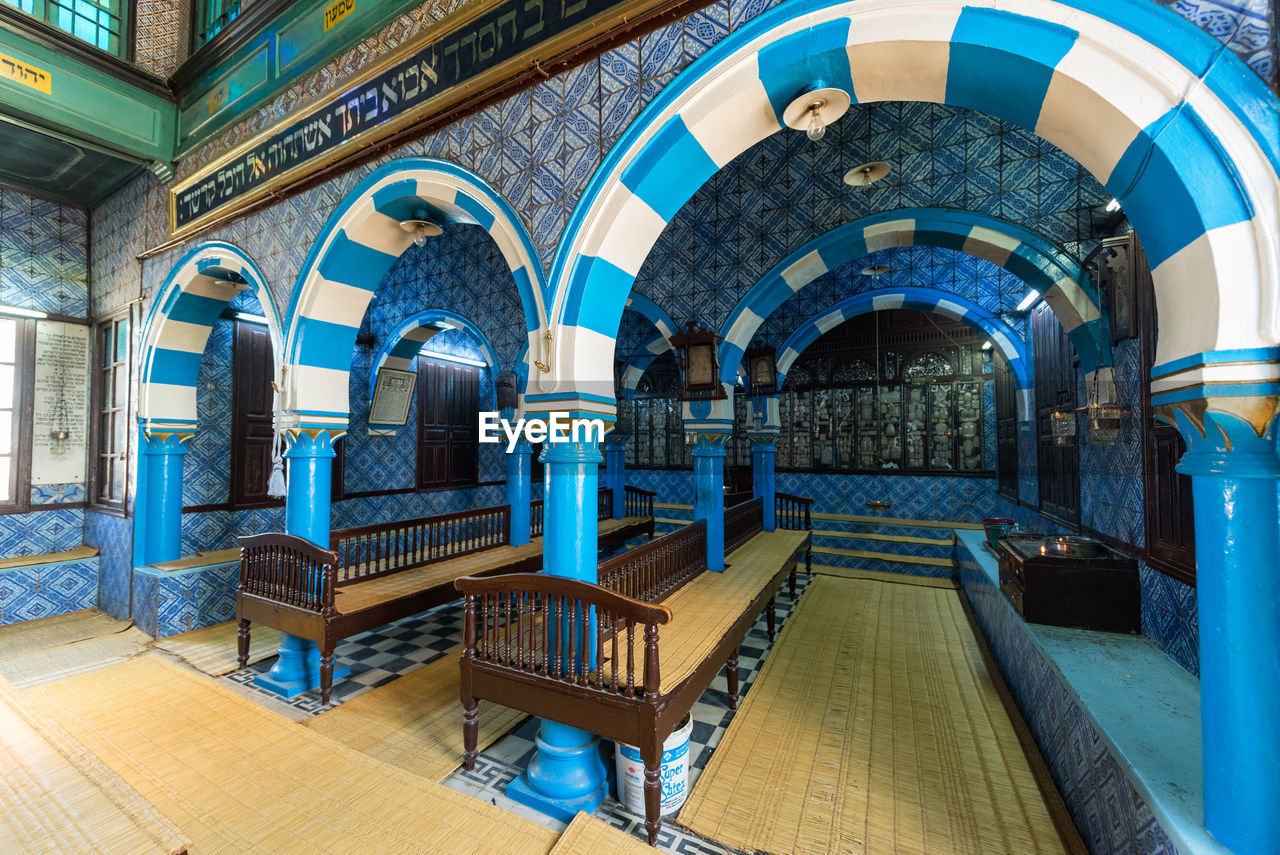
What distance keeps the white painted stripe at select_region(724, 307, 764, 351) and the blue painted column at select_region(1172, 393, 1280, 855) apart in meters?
4.35

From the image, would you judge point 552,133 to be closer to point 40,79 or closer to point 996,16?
point 996,16

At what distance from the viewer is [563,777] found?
300 centimetres

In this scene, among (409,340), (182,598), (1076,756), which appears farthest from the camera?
(409,340)

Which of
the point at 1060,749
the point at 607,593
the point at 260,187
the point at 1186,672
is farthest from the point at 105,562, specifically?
the point at 1186,672

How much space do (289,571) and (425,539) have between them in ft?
6.27

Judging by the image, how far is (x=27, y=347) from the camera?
645 centimetres

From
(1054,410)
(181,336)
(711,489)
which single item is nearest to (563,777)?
(711,489)

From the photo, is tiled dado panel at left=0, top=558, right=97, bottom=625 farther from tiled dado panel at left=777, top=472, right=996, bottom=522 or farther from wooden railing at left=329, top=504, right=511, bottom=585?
tiled dado panel at left=777, top=472, right=996, bottom=522

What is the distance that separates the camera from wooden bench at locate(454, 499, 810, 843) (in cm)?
269

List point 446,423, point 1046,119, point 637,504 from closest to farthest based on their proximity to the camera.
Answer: point 1046,119 < point 446,423 < point 637,504

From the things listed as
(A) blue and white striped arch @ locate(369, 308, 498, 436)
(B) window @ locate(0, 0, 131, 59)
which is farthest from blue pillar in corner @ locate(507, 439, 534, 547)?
(B) window @ locate(0, 0, 131, 59)

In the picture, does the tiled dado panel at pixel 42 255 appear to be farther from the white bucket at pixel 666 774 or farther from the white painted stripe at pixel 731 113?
the white bucket at pixel 666 774

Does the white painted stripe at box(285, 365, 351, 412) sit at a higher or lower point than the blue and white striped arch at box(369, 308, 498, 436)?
lower

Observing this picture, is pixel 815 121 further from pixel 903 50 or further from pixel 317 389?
pixel 317 389
